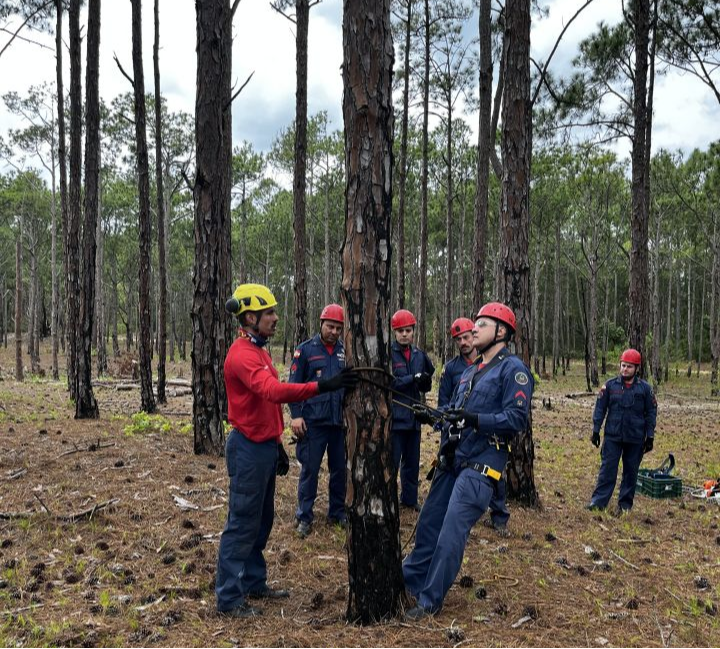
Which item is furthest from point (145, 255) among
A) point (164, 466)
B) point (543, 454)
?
point (543, 454)

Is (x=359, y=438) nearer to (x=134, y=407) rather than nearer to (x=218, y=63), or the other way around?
(x=218, y=63)

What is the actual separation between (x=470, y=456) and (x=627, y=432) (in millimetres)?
3932

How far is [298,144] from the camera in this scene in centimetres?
1156

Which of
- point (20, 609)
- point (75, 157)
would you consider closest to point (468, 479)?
point (20, 609)

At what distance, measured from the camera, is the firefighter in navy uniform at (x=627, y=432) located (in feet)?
23.2

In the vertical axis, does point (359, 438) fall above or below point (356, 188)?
below

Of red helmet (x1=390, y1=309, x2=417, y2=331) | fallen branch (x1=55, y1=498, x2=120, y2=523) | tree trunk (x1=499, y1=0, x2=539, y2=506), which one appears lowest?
fallen branch (x1=55, y1=498, x2=120, y2=523)

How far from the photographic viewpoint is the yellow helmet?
4.08m

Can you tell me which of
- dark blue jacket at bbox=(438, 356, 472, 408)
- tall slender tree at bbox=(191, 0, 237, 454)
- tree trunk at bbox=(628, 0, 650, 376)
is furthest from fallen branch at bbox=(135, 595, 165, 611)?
tree trunk at bbox=(628, 0, 650, 376)

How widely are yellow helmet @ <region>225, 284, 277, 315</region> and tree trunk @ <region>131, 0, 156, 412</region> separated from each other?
8373mm

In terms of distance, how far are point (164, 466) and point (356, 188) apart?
5094mm

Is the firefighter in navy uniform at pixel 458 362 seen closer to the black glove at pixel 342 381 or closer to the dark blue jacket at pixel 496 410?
the dark blue jacket at pixel 496 410

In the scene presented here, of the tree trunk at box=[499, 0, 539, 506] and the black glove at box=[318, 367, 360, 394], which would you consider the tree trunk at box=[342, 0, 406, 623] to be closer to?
the black glove at box=[318, 367, 360, 394]

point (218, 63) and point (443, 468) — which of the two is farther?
point (218, 63)
